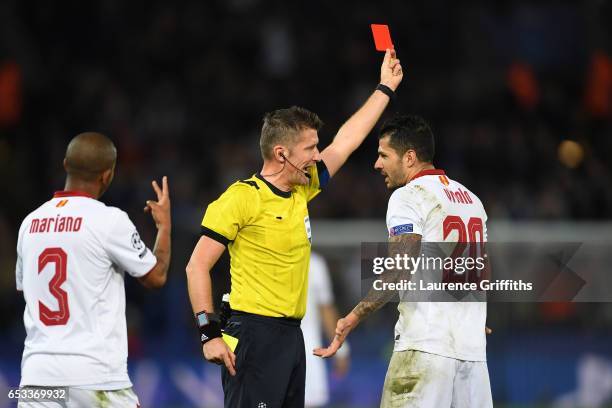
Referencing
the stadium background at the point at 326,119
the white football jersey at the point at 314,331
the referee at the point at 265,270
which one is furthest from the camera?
the stadium background at the point at 326,119

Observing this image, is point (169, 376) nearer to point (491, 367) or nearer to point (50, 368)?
point (491, 367)

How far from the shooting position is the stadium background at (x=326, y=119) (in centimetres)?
1371

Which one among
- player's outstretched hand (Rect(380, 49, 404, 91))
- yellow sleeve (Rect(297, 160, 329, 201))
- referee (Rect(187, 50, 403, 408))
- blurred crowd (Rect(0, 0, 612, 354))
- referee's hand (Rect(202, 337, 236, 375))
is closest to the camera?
referee's hand (Rect(202, 337, 236, 375))

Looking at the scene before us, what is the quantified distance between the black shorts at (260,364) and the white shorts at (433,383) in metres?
0.66

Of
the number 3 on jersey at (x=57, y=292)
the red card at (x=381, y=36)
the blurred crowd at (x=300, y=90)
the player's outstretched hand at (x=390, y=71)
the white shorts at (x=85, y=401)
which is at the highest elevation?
the blurred crowd at (x=300, y=90)

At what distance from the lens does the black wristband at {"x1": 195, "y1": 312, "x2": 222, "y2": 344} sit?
632cm

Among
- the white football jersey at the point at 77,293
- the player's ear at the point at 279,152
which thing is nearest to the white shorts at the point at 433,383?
the player's ear at the point at 279,152

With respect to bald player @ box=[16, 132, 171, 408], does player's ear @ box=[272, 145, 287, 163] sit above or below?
above

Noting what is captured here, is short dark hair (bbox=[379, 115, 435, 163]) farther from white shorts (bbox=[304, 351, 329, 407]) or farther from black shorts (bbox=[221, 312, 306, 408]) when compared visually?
white shorts (bbox=[304, 351, 329, 407])

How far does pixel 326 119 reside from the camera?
709 inches

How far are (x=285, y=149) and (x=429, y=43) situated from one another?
13324mm

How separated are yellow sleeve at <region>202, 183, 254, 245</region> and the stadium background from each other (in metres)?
7.21

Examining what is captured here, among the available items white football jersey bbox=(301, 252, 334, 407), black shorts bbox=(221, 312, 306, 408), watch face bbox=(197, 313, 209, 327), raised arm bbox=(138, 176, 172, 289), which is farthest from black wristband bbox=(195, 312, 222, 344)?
white football jersey bbox=(301, 252, 334, 407)

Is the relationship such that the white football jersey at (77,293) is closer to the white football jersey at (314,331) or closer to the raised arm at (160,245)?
the raised arm at (160,245)
